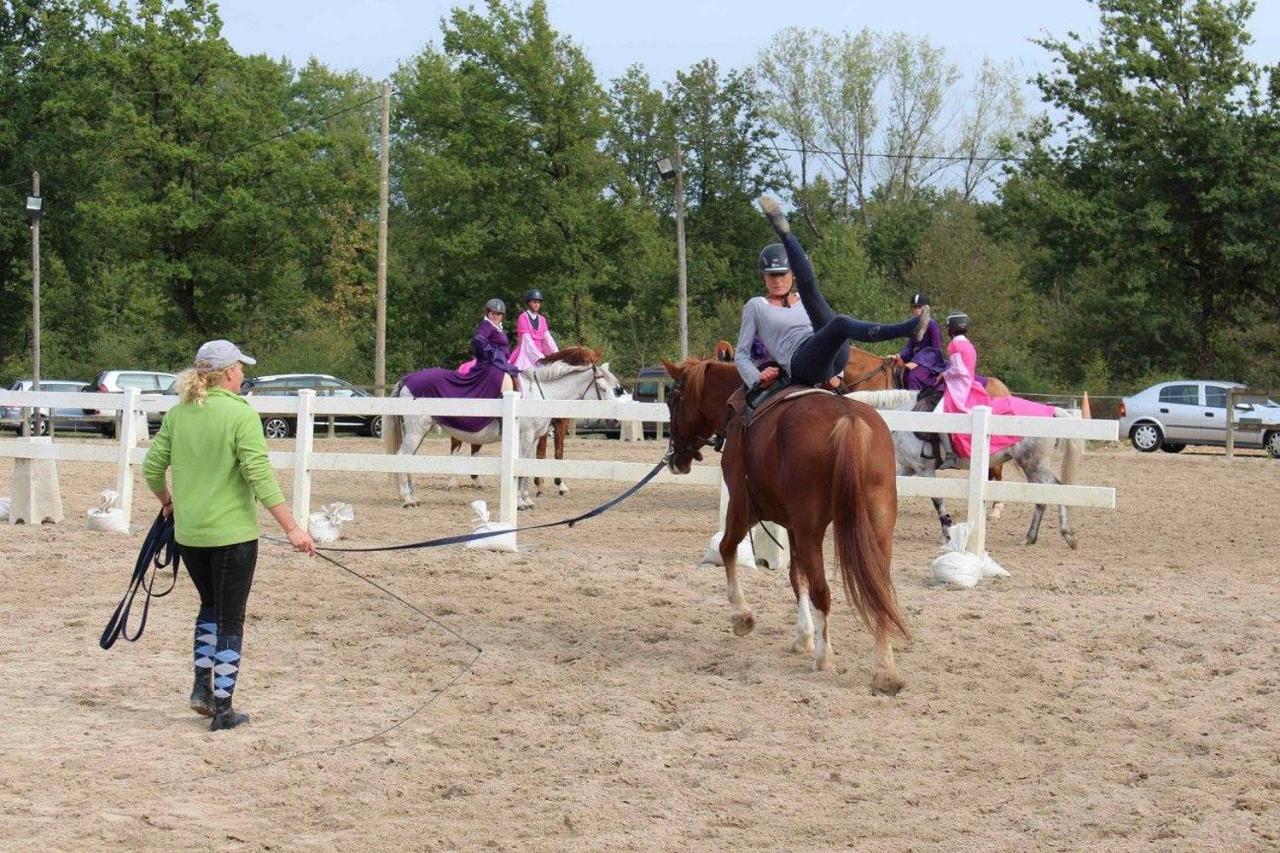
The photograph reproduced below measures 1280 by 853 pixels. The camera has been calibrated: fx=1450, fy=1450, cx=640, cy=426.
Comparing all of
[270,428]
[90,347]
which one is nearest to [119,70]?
[90,347]

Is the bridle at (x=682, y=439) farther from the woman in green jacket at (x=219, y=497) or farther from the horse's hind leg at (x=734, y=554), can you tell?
the woman in green jacket at (x=219, y=497)

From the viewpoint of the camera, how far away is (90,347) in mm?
46594

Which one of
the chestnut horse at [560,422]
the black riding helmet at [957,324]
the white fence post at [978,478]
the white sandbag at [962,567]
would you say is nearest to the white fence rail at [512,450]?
the white fence post at [978,478]

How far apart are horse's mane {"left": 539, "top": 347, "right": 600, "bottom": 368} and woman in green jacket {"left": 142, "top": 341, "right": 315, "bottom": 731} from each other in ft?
33.8

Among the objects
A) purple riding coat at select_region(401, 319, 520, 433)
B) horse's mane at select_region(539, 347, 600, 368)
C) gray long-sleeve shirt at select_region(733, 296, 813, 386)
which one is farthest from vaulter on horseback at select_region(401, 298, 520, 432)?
gray long-sleeve shirt at select_region(733, 296, 813, 386)

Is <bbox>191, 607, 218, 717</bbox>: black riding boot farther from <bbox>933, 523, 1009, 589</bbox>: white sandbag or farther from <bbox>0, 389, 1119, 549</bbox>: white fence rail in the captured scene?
<bbox>933, 523, 1009, 589</bbox>: white sandbag

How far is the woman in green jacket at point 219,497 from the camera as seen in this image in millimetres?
6750

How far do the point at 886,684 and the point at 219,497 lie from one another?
3.35 metres

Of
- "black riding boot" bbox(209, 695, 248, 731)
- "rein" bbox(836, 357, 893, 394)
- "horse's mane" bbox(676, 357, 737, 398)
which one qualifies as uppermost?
"rein" bbox(836, 357, 893, 394)

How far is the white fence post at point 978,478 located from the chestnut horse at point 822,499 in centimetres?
283

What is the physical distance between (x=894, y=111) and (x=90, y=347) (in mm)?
31559

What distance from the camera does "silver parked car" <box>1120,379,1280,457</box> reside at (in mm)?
28328

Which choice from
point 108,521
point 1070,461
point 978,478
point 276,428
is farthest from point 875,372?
point 276,428

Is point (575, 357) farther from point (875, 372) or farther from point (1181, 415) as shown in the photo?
point (1181, 415)
